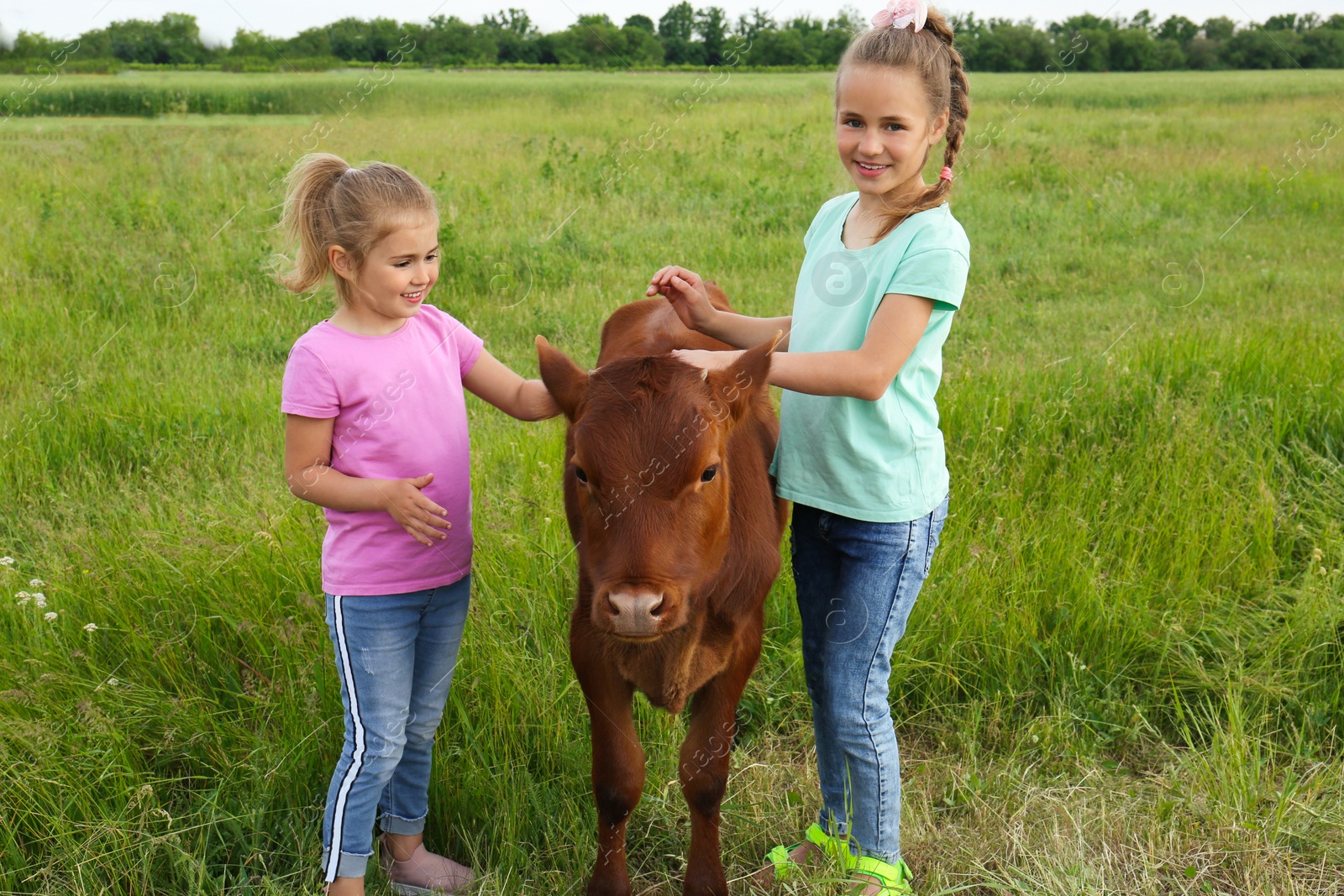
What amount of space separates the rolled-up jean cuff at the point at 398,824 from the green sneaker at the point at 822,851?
107cm

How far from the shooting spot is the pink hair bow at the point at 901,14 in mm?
2461

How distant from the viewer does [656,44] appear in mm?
9469

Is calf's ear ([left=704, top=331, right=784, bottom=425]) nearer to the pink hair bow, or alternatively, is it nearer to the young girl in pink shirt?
the young girl in pink shirt

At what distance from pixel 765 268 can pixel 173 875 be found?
23.3 feet

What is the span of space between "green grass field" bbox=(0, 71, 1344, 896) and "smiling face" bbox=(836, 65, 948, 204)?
1.92 m

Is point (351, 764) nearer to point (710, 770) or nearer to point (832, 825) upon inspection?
point (710, 770)

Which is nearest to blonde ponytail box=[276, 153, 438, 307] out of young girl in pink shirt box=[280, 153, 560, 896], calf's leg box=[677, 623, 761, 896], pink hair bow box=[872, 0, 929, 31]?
young girl in pink shirt box=[280, 153, 560, 896]

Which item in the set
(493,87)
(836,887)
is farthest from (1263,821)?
(493,87)

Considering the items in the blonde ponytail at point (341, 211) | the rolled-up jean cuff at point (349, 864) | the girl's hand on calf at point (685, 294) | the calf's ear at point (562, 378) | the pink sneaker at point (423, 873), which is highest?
the blonde ponytail at point (341, 211)

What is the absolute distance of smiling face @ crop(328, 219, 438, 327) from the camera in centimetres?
248

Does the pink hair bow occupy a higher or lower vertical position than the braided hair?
higher

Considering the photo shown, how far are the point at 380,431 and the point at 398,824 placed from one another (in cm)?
122

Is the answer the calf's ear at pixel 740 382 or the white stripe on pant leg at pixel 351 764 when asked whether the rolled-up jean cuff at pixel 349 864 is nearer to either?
the white stripe on pant leg at pixel 351 764

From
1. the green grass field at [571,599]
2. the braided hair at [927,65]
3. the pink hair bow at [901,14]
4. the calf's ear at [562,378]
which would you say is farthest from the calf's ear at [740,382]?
the green grass field at [571,599]
